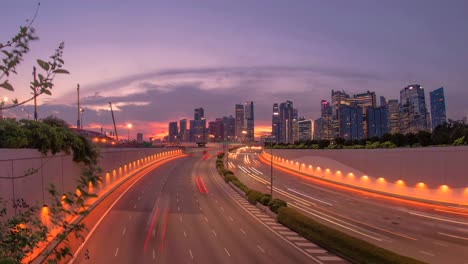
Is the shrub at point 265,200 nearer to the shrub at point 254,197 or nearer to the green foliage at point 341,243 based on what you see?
the shrub at point 254,197

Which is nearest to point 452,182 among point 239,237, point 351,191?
point 351,191

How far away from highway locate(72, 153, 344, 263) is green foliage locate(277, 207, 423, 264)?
2.69ft

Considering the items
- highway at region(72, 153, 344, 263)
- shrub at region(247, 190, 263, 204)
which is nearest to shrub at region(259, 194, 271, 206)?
shrub at region(247, 190, 263, 204)

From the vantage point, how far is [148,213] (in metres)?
47.2

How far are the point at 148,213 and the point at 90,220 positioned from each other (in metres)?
7.61

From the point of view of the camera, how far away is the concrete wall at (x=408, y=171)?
5009cm

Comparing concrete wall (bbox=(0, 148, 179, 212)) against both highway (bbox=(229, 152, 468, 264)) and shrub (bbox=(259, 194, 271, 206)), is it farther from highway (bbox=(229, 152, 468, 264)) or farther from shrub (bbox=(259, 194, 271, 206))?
highway (bbox=(229, 152, 468, 264))

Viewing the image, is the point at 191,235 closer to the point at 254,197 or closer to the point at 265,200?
the point at 265,200

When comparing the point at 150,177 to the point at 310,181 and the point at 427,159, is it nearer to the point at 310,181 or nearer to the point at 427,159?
the point at 310,181

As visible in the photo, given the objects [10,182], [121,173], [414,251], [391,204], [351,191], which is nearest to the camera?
[10,182]

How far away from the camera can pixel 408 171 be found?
58250 mm

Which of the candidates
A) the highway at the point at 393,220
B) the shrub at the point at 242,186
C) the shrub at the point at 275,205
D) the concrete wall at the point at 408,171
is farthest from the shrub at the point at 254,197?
the concrete wall at the point at 408,171

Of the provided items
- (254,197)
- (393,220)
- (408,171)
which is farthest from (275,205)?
(408,171)

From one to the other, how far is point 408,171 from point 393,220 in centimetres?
1703
